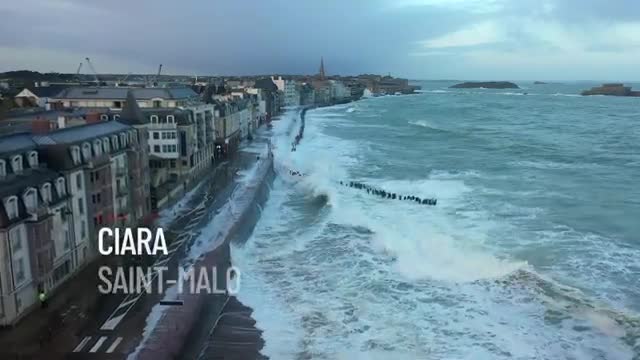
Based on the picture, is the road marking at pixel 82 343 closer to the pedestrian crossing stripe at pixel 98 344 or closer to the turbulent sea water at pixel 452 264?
the pedestrian crossing stripe at pixel 98 344

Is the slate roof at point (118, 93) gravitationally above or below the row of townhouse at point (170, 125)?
above

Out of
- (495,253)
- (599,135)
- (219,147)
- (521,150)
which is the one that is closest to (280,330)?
(495,253)

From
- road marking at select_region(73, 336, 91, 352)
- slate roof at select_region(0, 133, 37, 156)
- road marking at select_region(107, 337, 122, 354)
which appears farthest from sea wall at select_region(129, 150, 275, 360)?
slate roof at select_region(0, 133, 37, 156)

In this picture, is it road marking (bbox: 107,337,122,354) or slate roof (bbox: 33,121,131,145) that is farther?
slate roof (bbox: 33,121,131,145)

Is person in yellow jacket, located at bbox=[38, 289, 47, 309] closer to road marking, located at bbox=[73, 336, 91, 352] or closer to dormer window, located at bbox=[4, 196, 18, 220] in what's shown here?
dormer window, located at bbox=[4, 196, 18, 220]

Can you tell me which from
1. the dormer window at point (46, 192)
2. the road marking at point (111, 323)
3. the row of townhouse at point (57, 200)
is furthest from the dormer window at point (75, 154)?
the road marking at point (111, 323)

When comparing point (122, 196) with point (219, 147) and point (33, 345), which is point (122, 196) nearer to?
point (33, 345)
